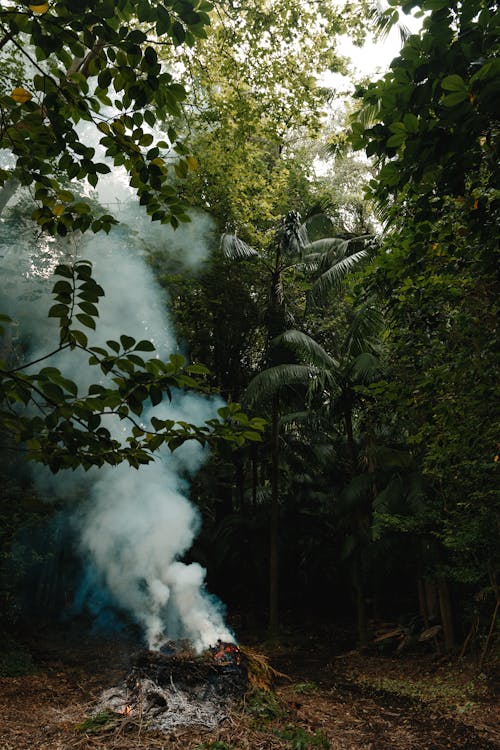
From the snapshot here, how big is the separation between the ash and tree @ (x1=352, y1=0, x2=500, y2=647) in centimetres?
369

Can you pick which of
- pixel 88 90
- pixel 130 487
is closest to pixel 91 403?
pixel 88 90

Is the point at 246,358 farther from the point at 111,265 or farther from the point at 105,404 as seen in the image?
the point at 105,404

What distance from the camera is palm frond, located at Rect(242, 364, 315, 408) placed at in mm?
10938

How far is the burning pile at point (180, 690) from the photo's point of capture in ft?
19.4

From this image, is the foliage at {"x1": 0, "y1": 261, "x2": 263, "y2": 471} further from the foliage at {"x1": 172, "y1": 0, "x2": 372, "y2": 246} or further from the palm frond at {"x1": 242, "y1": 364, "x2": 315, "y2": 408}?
the palm frond at {"x1": 242, "y1": 364, "x2": 315, "y2": 408}

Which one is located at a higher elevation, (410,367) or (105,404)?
(410,367)

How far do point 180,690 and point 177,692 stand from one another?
0.09 meters

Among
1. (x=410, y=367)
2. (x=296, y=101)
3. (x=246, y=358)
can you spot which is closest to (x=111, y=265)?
(x=246, y=358)

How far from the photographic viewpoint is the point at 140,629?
11523 millimetres

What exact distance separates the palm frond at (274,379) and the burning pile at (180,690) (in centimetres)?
495

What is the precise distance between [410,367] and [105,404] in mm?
5294

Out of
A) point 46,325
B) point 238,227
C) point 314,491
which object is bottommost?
point 314,491

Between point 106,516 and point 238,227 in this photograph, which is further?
point 238,227

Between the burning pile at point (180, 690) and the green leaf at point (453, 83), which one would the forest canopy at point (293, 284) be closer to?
the green leaf at point (453, 83)
